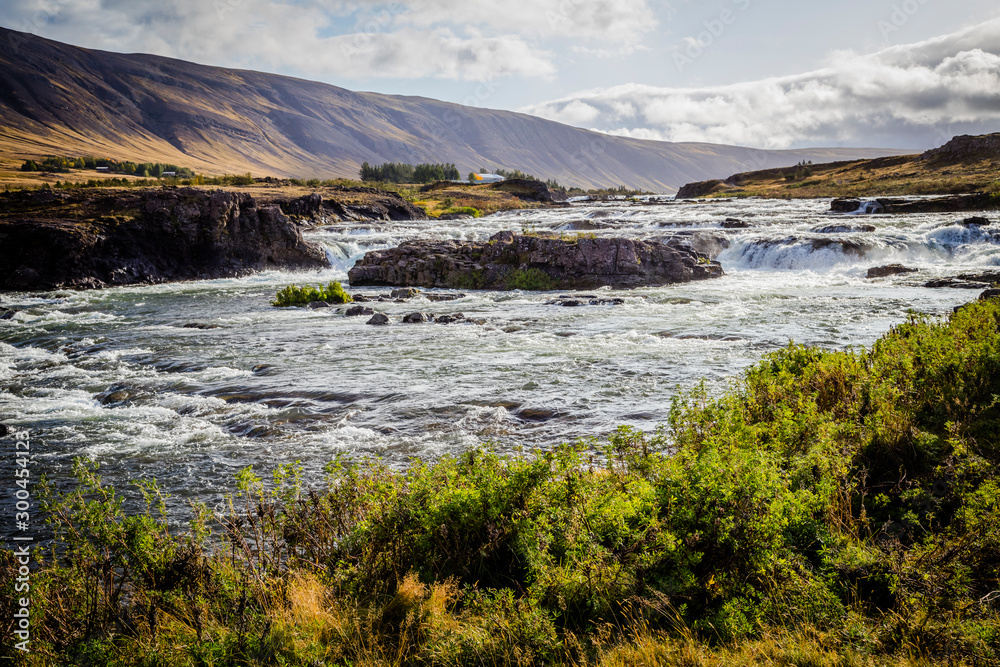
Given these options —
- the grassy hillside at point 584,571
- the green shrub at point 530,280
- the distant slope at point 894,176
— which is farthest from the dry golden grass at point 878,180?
the grassy hillside at point 584,571

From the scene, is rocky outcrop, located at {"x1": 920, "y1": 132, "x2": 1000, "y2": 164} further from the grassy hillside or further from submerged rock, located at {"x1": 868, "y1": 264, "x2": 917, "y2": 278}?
the grassy hillside

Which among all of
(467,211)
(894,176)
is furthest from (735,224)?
(894,176)

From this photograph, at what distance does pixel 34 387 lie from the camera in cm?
1177

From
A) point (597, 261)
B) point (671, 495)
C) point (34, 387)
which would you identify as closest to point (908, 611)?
point (671, 495)

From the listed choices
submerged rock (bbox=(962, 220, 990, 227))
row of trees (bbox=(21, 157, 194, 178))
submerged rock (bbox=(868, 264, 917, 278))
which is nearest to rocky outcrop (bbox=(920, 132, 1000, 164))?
submerged rock (bbox=(962, 220, 990, 227))

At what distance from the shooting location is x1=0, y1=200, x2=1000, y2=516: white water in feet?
28.9

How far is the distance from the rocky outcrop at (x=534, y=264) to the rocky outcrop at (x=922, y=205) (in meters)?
25.6

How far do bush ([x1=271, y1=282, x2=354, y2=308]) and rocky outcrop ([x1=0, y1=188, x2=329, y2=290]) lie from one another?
35.4ft

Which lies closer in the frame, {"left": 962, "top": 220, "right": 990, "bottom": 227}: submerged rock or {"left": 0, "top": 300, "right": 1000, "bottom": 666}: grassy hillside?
{"left": 0, "top": 300, "right": 1000, "bottom": 666}: grassy hillside

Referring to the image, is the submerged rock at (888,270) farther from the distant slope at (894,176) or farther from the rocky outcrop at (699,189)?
the rocky outcrop at (699,189)

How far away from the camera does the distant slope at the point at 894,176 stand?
5944 cm

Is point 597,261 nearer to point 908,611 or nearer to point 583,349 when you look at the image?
point 583,349

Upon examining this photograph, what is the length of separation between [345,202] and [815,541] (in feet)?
192

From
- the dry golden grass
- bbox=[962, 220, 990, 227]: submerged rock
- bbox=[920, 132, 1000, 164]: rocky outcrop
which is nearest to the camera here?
bbox=[962, 220, 990, 227]: submerged rock
